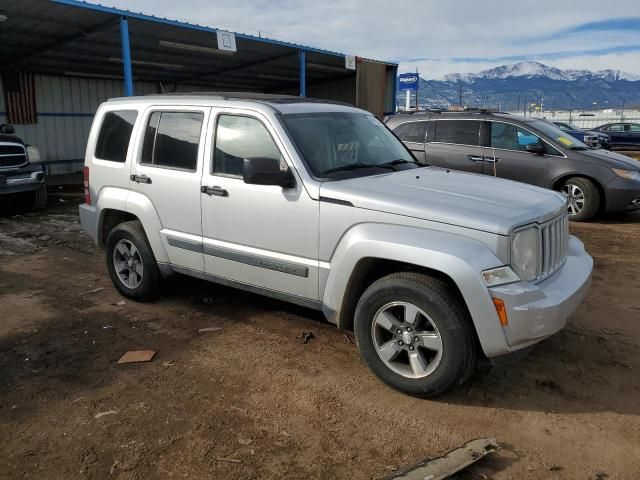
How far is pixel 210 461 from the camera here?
9.09ft

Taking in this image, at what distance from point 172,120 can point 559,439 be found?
3.81m

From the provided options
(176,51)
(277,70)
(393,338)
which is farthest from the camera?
(277,70)

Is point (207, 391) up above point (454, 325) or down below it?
below

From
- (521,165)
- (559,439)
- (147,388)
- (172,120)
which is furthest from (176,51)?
(559,439)

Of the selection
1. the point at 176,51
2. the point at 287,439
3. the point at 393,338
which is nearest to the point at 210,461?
the point at 287,439

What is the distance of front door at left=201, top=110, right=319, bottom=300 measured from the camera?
3.74 m

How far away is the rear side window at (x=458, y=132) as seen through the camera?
29.9ft

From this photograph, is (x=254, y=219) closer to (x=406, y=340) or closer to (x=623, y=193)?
(x=406, y=340)

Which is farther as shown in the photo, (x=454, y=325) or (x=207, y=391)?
(x=207, y=391)

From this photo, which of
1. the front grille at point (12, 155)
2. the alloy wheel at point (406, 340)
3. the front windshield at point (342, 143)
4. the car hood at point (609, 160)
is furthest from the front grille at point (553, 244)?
the front grille at point (12, 155)

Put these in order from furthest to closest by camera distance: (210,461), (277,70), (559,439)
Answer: (277,70), (559,439), (210,461)

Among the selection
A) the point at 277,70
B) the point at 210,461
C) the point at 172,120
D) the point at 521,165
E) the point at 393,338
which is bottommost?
the point at 210,461

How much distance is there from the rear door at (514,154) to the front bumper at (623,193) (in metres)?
0.95

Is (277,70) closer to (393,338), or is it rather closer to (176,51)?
(176,51)
